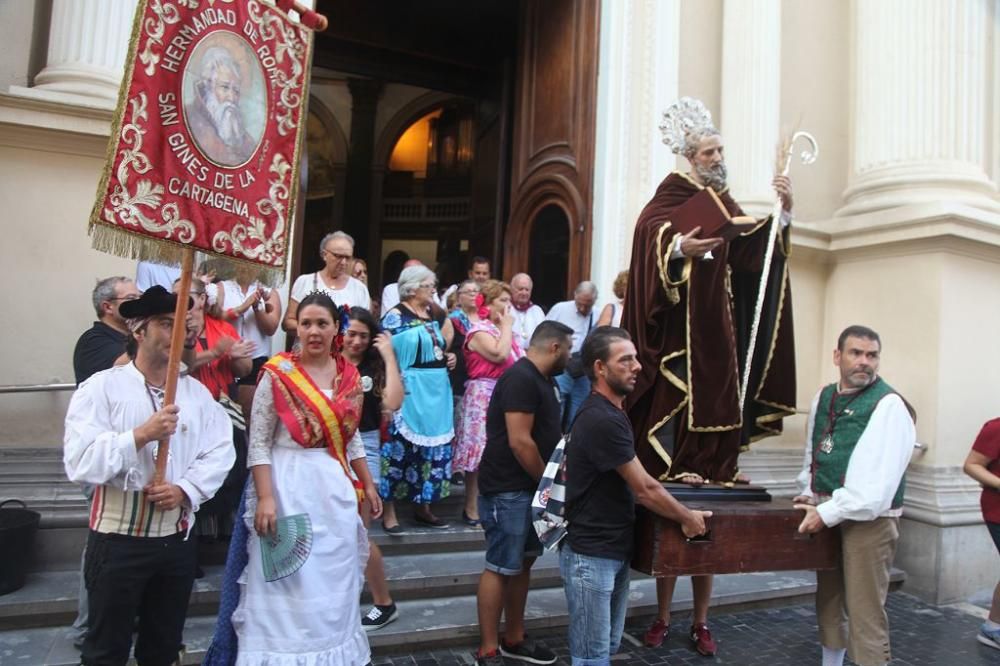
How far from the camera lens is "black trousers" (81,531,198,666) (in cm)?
269

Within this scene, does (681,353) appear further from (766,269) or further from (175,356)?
(175,356)

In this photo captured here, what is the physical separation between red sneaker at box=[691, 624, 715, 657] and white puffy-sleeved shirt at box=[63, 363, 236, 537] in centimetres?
301

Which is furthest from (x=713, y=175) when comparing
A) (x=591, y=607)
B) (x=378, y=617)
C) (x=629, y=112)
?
(x=629, y=112)

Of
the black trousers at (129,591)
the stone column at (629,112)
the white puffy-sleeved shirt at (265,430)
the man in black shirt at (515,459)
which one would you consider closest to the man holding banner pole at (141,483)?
the black trousers at (129,591)

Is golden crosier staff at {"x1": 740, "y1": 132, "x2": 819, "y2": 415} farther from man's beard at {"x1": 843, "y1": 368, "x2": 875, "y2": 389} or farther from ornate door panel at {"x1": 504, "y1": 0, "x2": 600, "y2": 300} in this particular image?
ornate door panel at {"x1": 504, "y1": 0, "x2": 600, "y2": 300}

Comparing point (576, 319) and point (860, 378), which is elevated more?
point (576, 319)

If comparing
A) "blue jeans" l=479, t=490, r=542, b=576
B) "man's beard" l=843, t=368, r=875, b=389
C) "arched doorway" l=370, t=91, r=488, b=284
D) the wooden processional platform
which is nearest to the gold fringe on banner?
"blue jeans" l=479, t=490, r=542, b=576

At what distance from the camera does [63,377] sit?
4.77 meters

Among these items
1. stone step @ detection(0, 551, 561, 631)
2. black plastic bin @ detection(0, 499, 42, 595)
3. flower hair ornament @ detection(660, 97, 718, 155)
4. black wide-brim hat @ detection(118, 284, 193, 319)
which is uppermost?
flower hair ornament @ detection(660, 97, 718, 155)

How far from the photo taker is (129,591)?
2721 millimetres

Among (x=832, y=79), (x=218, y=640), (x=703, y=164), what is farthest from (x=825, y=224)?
(x=218, y=640)

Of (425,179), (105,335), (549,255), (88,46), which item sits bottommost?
(105,335)

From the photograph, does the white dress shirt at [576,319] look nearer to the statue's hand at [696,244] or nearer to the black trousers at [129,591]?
the statue's hand at [696,244]

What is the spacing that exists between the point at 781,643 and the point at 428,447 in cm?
262
